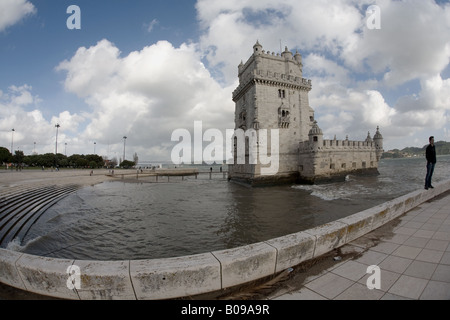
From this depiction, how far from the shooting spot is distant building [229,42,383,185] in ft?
76.6

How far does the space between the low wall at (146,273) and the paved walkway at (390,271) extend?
1.40 feet

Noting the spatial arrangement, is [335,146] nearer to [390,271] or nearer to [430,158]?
[430,158]

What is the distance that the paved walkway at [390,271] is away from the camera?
2.45 m

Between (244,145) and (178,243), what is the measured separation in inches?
784

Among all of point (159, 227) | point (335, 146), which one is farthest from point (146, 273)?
point (335, 146)

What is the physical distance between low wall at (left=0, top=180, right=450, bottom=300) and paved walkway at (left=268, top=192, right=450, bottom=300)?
1.40 feet

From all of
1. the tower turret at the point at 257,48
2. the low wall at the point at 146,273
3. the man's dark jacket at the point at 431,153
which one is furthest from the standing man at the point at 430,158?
the tower turret at the point at 257,48

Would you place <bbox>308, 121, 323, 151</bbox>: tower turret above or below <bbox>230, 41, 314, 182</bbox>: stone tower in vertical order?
below

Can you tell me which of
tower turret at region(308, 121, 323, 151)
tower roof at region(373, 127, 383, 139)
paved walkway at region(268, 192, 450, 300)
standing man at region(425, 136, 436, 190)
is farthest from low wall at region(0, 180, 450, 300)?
tower roof at region(373, 127, 383, 139)

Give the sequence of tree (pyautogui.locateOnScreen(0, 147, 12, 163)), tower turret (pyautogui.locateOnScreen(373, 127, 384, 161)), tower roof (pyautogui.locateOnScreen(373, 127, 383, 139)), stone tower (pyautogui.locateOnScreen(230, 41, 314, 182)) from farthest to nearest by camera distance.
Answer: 1. tree (pyautogui.locateOnScreen(0, 147, 12, 163))
2. tower roof (pyautogui.locateOnScreen(373, 127, 383, 139))
3. tower turret (pyautogui.locateOnScreen(373, 127, 384, 161))
4. stone tower (pyautogui.locateOnScreen(230, 41, 314, 182))

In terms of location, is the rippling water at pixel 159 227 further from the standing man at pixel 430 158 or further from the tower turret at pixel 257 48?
the tower turret at pixel 257 48

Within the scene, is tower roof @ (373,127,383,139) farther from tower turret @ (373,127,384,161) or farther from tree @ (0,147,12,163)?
tree @ (0,147,12,163)

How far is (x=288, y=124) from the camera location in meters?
25.2
